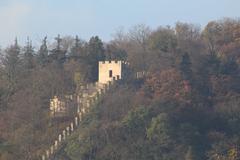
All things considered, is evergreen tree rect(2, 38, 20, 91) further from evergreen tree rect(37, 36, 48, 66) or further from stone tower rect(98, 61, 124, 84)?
stone tower rect(98, 61, 124, 84)

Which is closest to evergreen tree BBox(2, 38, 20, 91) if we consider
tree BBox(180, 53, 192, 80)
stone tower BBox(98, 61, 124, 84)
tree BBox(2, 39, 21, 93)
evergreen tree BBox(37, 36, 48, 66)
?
tree BBox(2, 39, 21, 93)

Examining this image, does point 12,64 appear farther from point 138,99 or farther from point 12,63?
point 138,99

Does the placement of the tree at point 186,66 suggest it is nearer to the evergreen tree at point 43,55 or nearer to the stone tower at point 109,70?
the stone tower at point 109,70

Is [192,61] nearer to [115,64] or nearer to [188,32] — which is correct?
[115,64]

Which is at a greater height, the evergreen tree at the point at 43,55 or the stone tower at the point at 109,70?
the evergreen tree at the point at 43,55

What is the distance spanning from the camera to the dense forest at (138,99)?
66.1 meters

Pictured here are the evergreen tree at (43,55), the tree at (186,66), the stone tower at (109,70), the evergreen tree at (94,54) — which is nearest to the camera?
the stone tower at (109,70)

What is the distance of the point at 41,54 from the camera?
8019 cm

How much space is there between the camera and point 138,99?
70.2m

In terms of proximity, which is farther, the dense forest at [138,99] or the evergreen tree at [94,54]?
the evergreen tree at [94,54]

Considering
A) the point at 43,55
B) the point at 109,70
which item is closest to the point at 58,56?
the point at 43,55

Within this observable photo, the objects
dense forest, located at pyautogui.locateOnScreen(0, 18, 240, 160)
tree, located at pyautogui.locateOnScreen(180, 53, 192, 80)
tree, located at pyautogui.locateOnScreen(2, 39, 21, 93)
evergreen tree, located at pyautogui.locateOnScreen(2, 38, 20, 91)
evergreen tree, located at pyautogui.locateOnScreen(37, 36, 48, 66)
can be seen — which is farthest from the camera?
evergreen tree, located at pyautogui.locateOnScreen(37, 36, 48, 66)

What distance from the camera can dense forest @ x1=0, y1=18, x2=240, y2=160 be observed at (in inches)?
2601

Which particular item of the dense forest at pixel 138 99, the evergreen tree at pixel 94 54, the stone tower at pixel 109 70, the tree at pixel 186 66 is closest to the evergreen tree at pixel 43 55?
the dense forest at pixel 138 99
